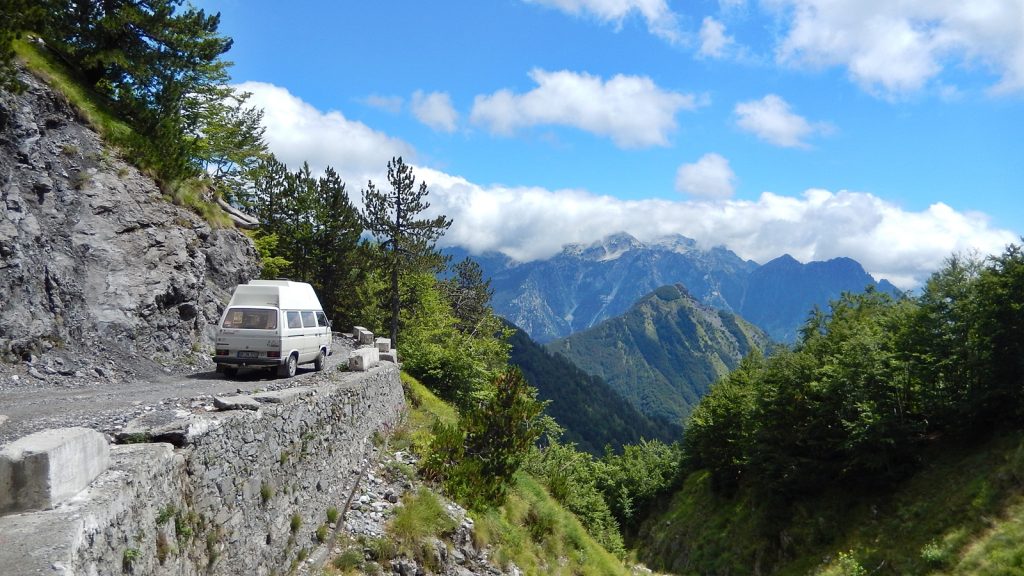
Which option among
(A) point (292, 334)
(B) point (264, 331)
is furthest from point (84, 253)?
(A) point (292, 334)

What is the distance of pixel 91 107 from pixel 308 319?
10.4 metres

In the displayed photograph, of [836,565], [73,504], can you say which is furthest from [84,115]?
[836,565]

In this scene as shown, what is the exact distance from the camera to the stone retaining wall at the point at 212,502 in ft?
15.6

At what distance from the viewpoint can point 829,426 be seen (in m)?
28.1

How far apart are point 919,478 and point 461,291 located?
4288 cm

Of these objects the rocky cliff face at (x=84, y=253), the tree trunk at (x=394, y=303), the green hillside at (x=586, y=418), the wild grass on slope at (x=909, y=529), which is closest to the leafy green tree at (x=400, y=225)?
the tree trunk at (x=394, y=303)

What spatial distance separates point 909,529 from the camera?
2238 centimetres

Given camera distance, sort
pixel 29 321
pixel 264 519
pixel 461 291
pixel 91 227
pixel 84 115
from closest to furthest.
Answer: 1. pixel 264 519
2. pixel 29 321
3. pixel 91 227
4. pixel 84 115
5. pixel 461 291

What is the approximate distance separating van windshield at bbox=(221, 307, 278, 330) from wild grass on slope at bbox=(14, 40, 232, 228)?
25.9ft

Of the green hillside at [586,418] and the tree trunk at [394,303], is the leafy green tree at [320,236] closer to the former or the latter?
the tree trunk at [394,303]

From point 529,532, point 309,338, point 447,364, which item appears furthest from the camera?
point 447,364

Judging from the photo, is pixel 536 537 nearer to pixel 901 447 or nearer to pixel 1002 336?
pixel 901 447

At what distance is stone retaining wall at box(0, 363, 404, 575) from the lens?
476 cm

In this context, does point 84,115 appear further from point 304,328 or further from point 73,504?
point 73,504
